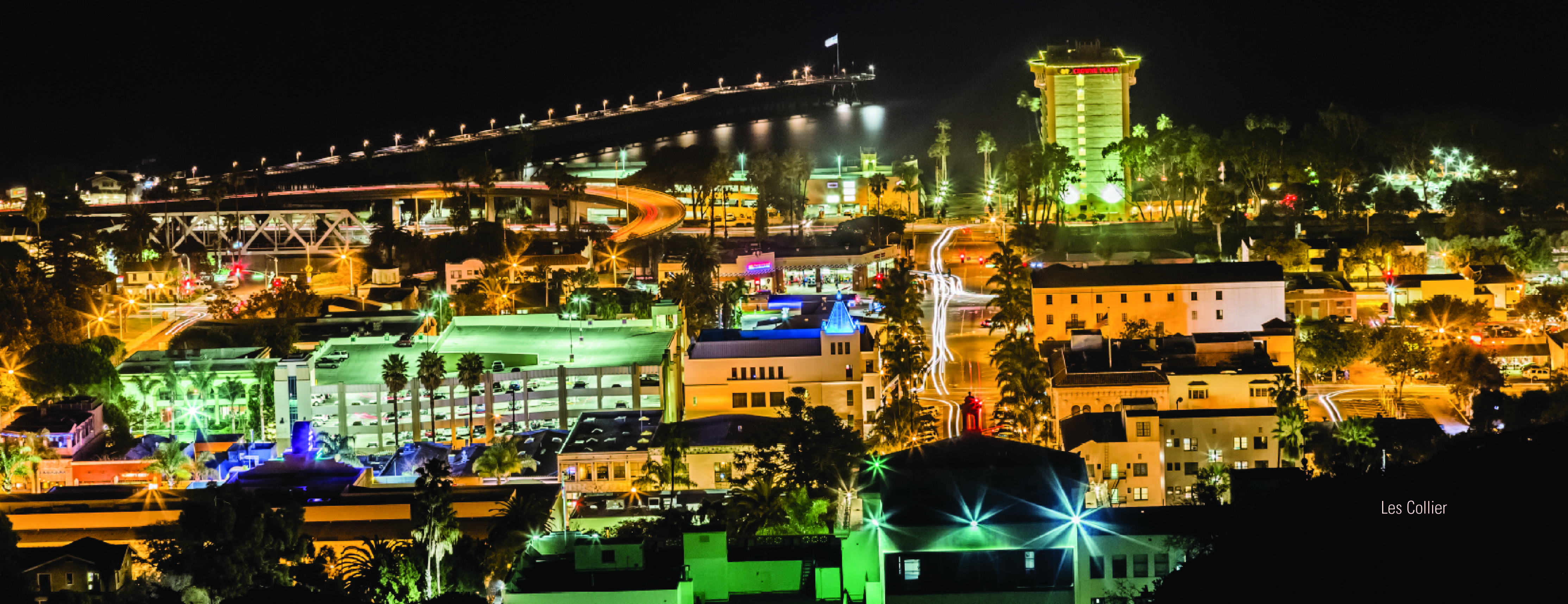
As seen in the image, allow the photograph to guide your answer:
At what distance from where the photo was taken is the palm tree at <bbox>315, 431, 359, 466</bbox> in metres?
31.9

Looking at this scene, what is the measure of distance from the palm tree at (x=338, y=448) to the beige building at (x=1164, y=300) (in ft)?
46.4

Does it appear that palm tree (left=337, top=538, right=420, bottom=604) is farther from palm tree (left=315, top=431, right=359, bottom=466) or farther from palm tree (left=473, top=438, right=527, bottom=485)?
palm tree (left=315, top=431, right=359, bottom=466)

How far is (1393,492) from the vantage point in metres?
20.4

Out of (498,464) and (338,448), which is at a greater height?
(338,448)

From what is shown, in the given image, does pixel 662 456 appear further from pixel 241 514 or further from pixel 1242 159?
pixel 1242 159

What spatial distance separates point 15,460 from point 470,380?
7774 millimetres

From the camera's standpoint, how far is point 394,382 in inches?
1339

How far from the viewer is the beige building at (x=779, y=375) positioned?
110 ft

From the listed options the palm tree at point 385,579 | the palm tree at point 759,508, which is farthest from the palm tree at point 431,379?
the palm tree at point 759,508

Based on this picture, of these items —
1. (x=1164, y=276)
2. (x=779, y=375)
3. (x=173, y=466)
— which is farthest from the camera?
(x=1164, y=276)

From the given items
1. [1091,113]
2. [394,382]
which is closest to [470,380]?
[394,382]

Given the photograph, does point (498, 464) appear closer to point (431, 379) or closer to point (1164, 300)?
point (431, 379)

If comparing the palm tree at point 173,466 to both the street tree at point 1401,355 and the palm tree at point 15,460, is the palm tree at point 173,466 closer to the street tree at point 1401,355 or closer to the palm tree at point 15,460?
the palm tree at point 15,460

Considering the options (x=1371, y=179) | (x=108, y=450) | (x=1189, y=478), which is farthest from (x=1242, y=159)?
(x=108, y=450)
